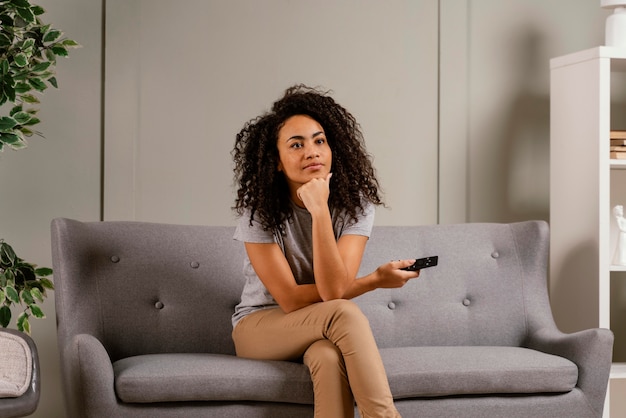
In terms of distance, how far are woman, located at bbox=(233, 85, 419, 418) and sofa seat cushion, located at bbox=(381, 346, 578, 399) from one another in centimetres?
20

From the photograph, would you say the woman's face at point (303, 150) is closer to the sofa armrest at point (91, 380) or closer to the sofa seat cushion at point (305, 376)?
the sofa seat cushion at point (305, 376)

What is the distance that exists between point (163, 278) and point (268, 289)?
52 cm

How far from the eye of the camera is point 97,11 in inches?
128

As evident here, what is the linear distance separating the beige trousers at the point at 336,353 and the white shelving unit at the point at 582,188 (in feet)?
4.52

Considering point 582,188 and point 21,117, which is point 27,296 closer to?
point 21,117

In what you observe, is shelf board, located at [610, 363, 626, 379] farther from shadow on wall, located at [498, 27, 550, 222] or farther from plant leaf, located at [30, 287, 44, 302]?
plant leaf, located at [30, 287, 44, 302]

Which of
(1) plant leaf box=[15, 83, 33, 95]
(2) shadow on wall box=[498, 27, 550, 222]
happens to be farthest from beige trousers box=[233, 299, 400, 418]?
(2) shadow on wall box=[498, 27, 550, 222]

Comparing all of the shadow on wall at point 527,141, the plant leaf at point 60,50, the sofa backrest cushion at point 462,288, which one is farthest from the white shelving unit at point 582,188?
the plant leaf at point 60,50

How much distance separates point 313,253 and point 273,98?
1.25 meters

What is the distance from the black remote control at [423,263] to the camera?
87.8 inches

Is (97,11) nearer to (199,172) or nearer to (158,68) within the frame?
(158,68)

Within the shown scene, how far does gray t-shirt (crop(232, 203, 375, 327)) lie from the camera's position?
2.46 m

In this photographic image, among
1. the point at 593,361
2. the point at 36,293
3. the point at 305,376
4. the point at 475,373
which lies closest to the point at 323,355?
the point at 305,376

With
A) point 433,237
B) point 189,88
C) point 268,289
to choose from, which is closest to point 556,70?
point 433,237
